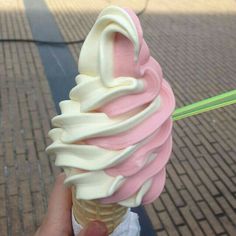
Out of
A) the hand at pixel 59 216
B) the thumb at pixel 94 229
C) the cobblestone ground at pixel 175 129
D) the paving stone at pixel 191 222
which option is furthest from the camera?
the cobblestone ground at pixel 175 129

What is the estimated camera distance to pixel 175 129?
4.99 m

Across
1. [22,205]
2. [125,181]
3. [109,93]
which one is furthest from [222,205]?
[109,93]

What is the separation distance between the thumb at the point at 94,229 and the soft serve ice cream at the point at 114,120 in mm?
183

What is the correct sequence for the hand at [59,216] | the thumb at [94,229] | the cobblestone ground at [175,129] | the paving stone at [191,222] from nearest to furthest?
the thumb at [94,229]
the hand at [59,216]
the paving stone at [191,222]
the cobblestone ground at [175,129]

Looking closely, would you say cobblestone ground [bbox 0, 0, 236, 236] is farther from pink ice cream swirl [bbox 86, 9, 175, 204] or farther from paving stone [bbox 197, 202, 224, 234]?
pink ice cream swirl [bbox 86, 9, 175, 204]

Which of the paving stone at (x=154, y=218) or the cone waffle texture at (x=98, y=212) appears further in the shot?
the paving stone at (x=154, y=218)

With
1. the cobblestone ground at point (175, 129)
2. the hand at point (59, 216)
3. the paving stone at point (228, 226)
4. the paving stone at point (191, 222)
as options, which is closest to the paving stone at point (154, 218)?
the cobblestone ground at point (175, 129)

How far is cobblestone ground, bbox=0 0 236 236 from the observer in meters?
3.77

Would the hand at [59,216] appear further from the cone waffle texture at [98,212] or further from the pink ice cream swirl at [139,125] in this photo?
the pink ice cream swirl at [139,125]

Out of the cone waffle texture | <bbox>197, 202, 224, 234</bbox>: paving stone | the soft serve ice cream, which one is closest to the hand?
the cone waffle texture

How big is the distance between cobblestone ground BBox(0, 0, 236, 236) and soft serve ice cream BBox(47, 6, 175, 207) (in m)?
1.88

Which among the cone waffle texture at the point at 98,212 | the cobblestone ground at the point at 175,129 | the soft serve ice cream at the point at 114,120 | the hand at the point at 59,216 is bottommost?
the cobblestone ground at the point at 175,129

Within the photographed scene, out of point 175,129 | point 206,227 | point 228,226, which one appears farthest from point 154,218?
point 175,129

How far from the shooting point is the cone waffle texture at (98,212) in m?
2.08
